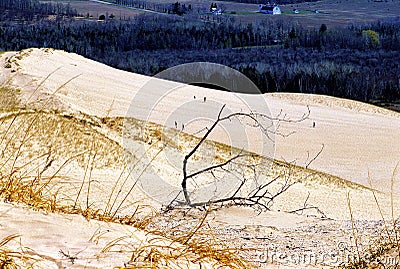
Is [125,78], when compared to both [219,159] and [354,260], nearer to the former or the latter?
[219,159]

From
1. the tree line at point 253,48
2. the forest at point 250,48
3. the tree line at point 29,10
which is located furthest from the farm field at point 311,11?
the tree line at point 253,48

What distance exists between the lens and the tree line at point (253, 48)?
2825 cm

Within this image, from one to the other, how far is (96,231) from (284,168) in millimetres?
8821

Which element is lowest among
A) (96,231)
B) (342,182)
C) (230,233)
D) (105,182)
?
(342,182)

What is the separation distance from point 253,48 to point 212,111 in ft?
98.1

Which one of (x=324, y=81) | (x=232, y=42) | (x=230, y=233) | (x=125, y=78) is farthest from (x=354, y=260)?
(x=232, y=42)

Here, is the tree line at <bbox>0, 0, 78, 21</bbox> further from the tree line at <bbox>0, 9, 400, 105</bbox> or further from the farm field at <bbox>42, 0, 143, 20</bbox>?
the tree line at <bbox>0, 9, 400, 105</bbox>

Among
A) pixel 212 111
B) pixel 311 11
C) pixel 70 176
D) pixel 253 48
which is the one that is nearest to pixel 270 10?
pixel 311 11

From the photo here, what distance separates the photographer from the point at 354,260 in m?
3.67

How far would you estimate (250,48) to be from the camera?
44000 mm

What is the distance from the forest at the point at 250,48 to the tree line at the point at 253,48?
5 centimetres

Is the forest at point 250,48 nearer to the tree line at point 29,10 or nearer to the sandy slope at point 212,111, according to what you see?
the tree line at point 29,10

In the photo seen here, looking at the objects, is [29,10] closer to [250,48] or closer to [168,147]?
[250,48]

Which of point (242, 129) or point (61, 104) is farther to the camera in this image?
point (242, 129)
